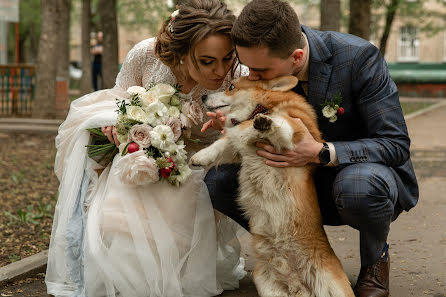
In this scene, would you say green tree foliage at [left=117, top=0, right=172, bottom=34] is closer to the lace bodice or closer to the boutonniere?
the lace bodice

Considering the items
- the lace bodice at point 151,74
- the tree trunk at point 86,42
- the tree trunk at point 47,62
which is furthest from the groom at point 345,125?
the tree trunk at point 86,42

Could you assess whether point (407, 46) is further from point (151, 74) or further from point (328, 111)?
point (328, 111)

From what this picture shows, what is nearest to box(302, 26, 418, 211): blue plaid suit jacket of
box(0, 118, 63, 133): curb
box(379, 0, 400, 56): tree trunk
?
box(0, 118, 63, 133): curb

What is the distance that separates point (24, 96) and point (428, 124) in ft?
31.1

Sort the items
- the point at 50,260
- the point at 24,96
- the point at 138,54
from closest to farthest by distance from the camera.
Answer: the point at 50,260
the point at 138,54
the point at 24,96

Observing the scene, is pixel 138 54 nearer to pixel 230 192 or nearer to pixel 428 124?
pixel 230 192

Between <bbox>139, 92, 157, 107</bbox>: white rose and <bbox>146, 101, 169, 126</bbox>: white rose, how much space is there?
35 mm

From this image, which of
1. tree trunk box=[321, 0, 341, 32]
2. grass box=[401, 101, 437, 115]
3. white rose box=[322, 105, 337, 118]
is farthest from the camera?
grass box=[401, 101, 437, 115]

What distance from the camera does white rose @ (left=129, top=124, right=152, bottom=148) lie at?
3879mm

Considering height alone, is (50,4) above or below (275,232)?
above

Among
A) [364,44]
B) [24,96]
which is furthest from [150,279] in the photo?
[24,96]

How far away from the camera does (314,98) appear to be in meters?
3.75

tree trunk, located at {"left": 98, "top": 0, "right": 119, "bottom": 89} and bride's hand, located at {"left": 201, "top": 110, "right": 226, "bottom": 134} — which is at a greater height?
tree trunk, located at {"left": 98, "top": 0, "right": 119, "bottom": 89}

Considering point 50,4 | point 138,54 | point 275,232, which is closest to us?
point 275,232
